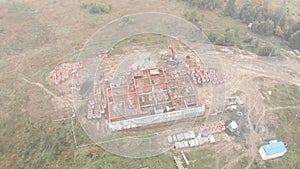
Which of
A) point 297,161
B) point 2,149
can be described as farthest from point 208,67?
point 2,149

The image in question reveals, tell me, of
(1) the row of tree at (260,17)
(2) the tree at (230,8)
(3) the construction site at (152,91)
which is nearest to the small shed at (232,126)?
(3) the construction site at (152,91)

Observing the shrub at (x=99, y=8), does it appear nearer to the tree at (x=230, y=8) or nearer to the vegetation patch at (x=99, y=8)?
the vegetation patch at (x=99, y=8)

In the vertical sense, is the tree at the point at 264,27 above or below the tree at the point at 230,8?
below

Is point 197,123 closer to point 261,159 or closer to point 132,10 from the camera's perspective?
point 261,159

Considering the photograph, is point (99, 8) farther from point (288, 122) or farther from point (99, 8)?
point (288, 122)

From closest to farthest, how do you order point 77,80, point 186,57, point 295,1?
point 77,80, point 186,57, point 295,1

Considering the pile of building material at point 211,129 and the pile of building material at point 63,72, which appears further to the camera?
the pile of building material at point 63,72

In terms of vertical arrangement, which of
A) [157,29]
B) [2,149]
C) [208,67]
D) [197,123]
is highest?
[157,29]
